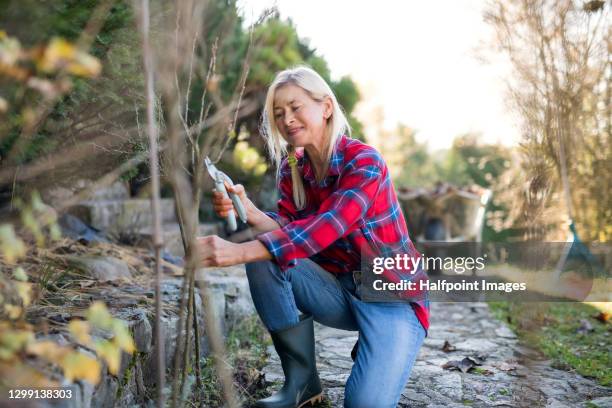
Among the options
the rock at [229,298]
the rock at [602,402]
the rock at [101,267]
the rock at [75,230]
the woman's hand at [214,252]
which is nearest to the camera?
the woman's hand at [214,252]

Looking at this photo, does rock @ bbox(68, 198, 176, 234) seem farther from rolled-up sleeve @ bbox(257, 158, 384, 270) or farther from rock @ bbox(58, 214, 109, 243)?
rolled-up sleeve @ bbox(257, 158, 384, 270)

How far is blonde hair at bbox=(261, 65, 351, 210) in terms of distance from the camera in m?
2.38

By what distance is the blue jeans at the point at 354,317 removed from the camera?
219 cm

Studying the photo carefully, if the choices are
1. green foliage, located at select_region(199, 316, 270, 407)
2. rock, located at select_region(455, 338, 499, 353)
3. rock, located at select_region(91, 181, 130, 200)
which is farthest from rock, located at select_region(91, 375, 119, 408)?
rock, located at select_region(91, 181, 130, 200)

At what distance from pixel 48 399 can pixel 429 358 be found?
2.23 m

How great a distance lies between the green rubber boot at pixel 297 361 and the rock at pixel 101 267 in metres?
1.01

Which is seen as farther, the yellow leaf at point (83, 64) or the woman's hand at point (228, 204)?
the woman's hand at point (228, 204)

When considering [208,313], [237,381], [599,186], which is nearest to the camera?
[208,313]

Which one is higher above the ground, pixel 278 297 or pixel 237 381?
pixel 278 297

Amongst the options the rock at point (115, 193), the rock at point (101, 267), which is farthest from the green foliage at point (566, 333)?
the rock at point (115, 193)

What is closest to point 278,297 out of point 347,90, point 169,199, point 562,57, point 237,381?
point 237,381

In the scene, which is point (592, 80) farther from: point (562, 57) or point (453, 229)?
point (453, 229)

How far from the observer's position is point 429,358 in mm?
3314

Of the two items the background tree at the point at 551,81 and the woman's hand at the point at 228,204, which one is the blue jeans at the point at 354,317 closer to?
the woman's hand at the point at 228,204
